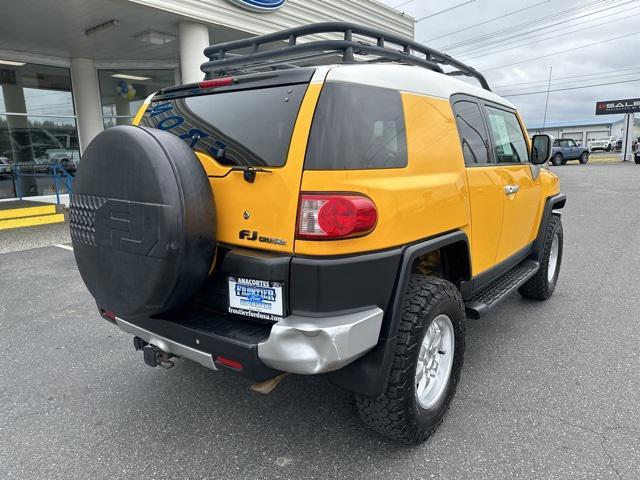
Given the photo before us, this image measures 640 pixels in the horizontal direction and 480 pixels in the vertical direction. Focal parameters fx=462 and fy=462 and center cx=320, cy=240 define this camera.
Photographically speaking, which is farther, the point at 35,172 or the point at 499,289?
the point at 35,172

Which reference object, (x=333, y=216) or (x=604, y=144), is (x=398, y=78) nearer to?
(x=333, y=216)

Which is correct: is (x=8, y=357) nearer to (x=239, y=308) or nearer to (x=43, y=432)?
(x=43, y=432)

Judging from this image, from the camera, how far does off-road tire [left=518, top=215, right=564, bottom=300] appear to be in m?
4.54

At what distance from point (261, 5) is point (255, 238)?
919cm

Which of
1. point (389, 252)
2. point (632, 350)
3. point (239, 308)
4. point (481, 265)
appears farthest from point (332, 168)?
point (632, 350)

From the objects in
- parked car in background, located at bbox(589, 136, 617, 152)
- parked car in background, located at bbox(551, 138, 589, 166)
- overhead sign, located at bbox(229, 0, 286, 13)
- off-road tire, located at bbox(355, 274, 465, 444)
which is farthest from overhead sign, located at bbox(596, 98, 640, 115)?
off-road tire, located at bbox(355, 274, 465, 444)

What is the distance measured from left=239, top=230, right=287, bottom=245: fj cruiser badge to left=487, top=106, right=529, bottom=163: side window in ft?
6.90

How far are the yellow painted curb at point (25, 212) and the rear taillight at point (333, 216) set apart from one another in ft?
30.1

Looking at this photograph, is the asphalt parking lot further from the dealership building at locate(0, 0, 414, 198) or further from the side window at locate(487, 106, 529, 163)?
the dealership building at locate(0, 0, 414, 198)

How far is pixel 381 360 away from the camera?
220 centimetres

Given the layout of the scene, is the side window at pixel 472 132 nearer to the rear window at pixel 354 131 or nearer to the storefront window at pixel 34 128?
the rear window at pixel 354 131

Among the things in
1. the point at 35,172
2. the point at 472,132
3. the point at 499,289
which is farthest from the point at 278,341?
the point at 35,172

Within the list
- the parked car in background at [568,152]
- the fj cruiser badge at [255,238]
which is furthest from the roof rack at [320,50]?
the parked car in background at [568,152]

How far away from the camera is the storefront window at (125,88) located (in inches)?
521
